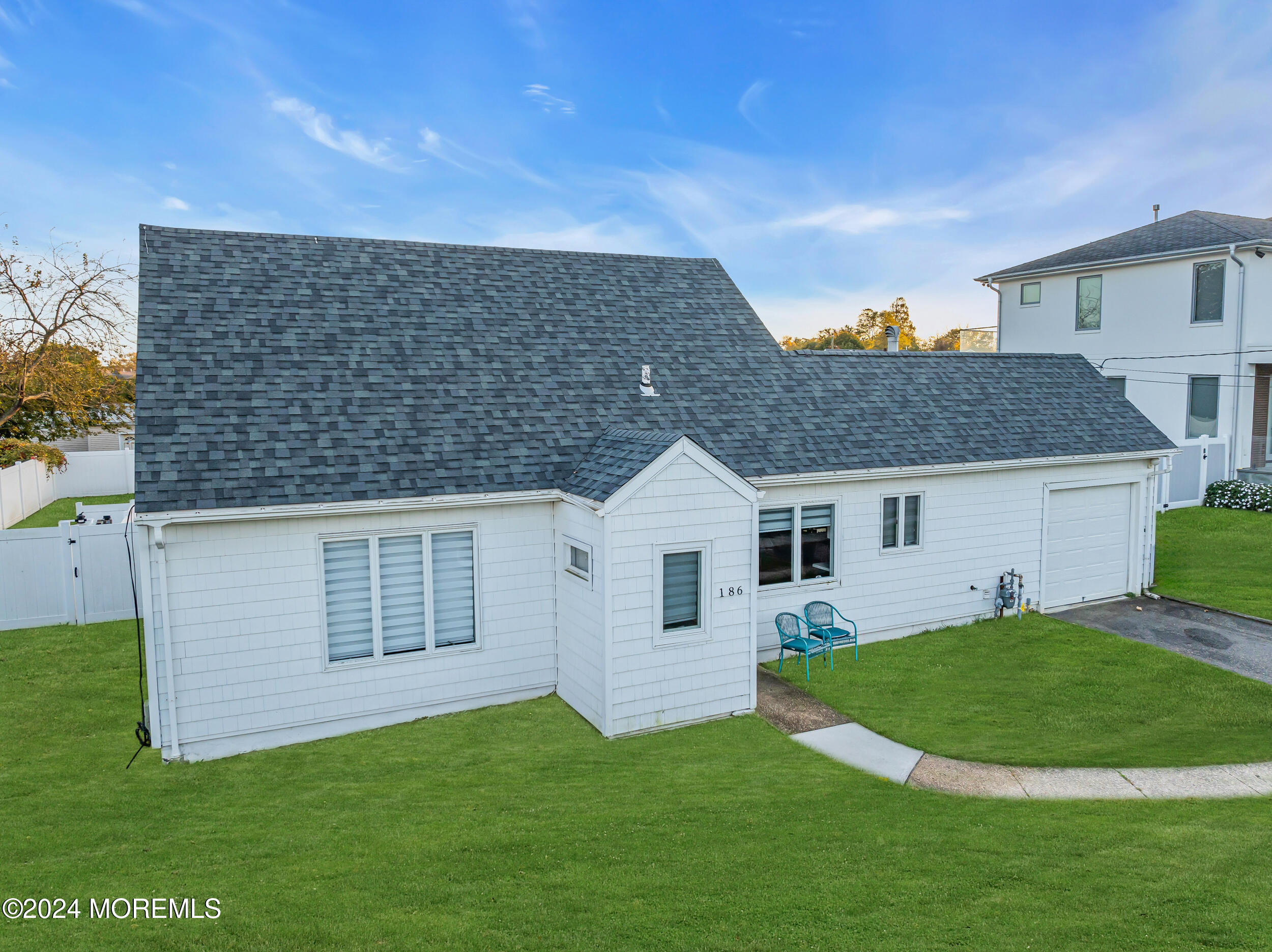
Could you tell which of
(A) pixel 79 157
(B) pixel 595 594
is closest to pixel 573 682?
(B) pixel 595 594

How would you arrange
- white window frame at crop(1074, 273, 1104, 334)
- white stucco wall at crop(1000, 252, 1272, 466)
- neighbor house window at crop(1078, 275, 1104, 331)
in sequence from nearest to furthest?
white stucco wall at crop(1000, 252, 1272, 466)
neighbor house window at crop(1078, 275, 1104, 331)
white window frame at crop(1074, 273, 1104, 334)

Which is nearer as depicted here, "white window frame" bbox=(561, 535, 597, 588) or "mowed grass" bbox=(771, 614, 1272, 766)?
"mowed grass" bbox=(771, 614, 1272, 766)

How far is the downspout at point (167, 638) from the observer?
8203 mm

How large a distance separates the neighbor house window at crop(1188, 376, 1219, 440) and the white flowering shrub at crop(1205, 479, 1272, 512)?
227 cm

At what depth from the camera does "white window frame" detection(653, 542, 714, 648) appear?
911cm

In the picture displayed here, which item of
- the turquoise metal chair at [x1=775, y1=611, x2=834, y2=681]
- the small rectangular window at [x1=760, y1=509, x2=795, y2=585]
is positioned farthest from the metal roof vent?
the turquoise metal chair at [x1=775, y1=611, x2=834, y2=681]

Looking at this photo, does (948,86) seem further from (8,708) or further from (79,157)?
(8,708)

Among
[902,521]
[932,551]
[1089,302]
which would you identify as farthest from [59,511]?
[1089,302]

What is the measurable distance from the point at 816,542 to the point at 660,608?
375 centimetres

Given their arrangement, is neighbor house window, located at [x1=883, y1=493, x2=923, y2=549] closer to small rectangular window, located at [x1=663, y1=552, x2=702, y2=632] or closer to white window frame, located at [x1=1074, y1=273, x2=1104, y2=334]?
small rectangular window, located at [x1=663, y1=552, x2=702, y2=632]

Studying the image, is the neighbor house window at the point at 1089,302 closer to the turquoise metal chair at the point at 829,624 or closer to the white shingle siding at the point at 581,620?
the turquoise metal chair at the point at 829,624

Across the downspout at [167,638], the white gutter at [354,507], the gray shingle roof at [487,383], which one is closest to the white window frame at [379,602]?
the white gutter at [354,507]

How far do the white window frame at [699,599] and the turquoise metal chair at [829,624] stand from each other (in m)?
2.60

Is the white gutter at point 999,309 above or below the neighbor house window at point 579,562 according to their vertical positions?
above
